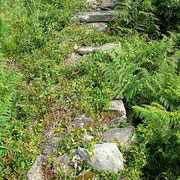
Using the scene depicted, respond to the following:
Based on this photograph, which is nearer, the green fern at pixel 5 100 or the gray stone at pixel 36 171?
the gray stone at pixel 36 171

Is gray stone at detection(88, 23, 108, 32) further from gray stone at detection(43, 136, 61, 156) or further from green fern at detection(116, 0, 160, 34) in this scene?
gray stone at detection(43, 136, 61, 156)

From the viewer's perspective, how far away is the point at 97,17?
6.11 meters

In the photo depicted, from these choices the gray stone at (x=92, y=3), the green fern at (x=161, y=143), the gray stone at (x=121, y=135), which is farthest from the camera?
the gray stone at (x=92, y=3)

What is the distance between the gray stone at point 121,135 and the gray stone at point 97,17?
3.68 meters

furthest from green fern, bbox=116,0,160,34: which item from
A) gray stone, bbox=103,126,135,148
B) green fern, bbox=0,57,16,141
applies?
green fern, bbox=0,57,16,141

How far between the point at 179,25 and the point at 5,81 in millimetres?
4805

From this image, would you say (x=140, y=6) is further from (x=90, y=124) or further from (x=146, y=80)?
(x=90, y=124)

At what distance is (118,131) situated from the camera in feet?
11.5

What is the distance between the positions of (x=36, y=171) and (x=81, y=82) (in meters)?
1.90

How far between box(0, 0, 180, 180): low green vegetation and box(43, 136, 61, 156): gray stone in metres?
0.11

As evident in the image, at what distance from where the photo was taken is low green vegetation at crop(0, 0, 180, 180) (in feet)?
10.1

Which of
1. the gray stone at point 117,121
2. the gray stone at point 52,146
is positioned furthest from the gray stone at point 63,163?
the gray stone at point 117,121

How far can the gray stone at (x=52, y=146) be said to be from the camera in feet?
10.3

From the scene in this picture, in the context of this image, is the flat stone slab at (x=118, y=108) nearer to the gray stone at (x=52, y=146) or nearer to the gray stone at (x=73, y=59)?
the gray stone at (x=52, y=146)
